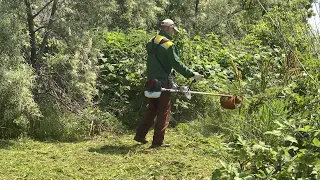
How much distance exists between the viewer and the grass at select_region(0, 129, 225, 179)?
484 centimetres

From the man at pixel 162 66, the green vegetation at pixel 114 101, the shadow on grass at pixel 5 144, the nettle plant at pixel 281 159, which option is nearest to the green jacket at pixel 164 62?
the man at pixel 162 66

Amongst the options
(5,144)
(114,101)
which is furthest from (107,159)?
(114,101)

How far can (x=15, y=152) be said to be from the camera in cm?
558

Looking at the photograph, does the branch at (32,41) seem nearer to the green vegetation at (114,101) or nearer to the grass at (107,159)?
the green vegetation at (114,101)

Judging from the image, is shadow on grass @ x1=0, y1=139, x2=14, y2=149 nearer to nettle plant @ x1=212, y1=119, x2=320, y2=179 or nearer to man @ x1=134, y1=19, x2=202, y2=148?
man @ x1=134, y1=19, x2=202, y2=148

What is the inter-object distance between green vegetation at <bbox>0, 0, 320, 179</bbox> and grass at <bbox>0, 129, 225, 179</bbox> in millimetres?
13

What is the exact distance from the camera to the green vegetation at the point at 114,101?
15.3ft

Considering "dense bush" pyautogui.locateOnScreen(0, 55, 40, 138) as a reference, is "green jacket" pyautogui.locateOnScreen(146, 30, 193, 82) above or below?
above

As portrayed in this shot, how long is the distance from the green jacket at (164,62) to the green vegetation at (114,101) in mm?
739

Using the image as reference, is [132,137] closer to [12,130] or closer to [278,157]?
[12,130]

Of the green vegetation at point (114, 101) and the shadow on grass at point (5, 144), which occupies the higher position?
the green vegetation at point (114, 101)

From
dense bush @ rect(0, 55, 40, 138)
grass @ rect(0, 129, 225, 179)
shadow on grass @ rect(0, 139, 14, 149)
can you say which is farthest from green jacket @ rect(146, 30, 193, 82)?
shadow on grass @ rect(0, 139, 14, 149)

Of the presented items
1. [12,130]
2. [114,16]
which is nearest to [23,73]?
[12,130]

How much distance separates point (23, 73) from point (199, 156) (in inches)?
101
